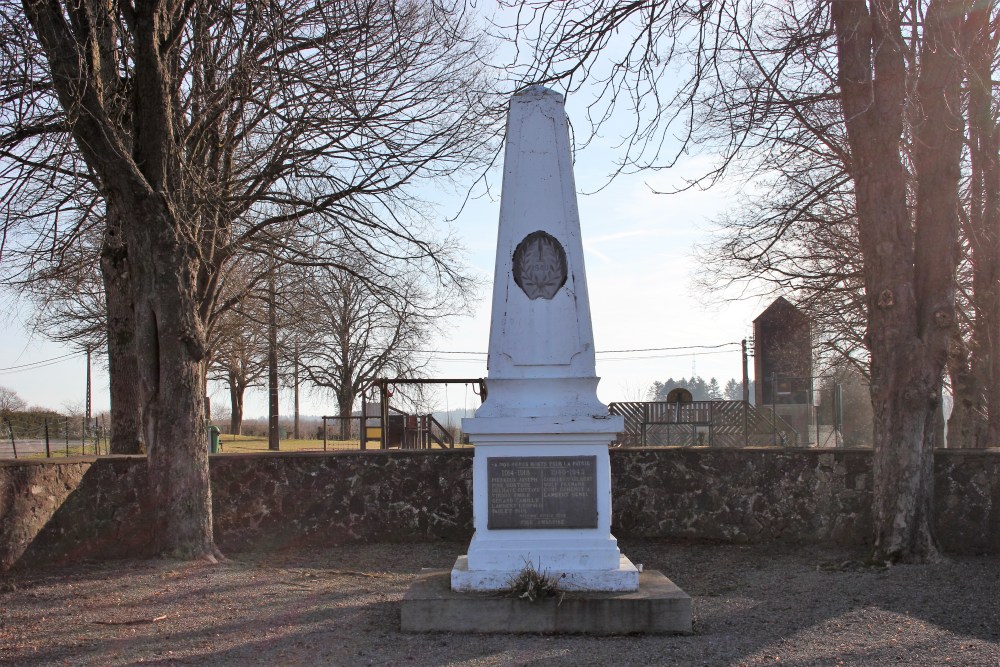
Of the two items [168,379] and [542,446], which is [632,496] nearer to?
[542,446]

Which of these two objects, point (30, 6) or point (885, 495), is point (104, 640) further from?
point (885, 495)

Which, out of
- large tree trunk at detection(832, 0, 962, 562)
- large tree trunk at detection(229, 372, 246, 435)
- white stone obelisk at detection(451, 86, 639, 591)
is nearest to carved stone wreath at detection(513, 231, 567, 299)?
white stone obelisk at detection(451, 86, 639, 591)

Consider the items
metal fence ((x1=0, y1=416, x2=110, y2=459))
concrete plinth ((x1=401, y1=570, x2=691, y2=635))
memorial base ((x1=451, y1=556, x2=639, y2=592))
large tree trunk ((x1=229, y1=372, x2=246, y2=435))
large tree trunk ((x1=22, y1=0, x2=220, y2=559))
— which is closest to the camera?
concrete plinth ((x1=401, y1=570, x2=691, y2=635))

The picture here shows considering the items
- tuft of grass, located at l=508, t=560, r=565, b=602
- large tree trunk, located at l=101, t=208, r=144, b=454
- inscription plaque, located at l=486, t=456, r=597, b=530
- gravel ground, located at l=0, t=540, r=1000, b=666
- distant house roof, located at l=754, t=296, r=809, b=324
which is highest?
distant house roof, located at l=754, t=296, r=809, b=324

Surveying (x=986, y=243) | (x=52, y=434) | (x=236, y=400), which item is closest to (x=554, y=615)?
(x=986, y=243)

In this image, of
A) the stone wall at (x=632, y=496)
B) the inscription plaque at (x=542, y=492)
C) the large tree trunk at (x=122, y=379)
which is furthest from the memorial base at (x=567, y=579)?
the large tree trunk at (x=122, y=379)

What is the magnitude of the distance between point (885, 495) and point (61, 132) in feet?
29.7

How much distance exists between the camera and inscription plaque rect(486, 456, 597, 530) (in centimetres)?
702

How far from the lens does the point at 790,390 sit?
3425 centimetres

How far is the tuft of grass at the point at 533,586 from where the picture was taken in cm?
657

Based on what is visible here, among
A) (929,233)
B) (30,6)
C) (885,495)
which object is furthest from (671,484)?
(30,6)

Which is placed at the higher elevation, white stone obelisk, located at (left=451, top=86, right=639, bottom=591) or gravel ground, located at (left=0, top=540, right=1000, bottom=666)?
white stone obelisk, located at (left=451, top=86, right=639, bottom=591)

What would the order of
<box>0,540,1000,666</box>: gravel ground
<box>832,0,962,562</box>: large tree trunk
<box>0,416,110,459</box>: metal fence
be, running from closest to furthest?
<box>0,540,1000,666</box>: gravel ground < <box>832,0,962,562</box>: large tree trunk < <box>0,416,110,459</box>: metal fence

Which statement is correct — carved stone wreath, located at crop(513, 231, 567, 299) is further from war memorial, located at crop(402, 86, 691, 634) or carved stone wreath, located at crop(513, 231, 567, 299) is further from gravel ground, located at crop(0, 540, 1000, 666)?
gravel ground, located at crop(0, 540, 1000, 666)
